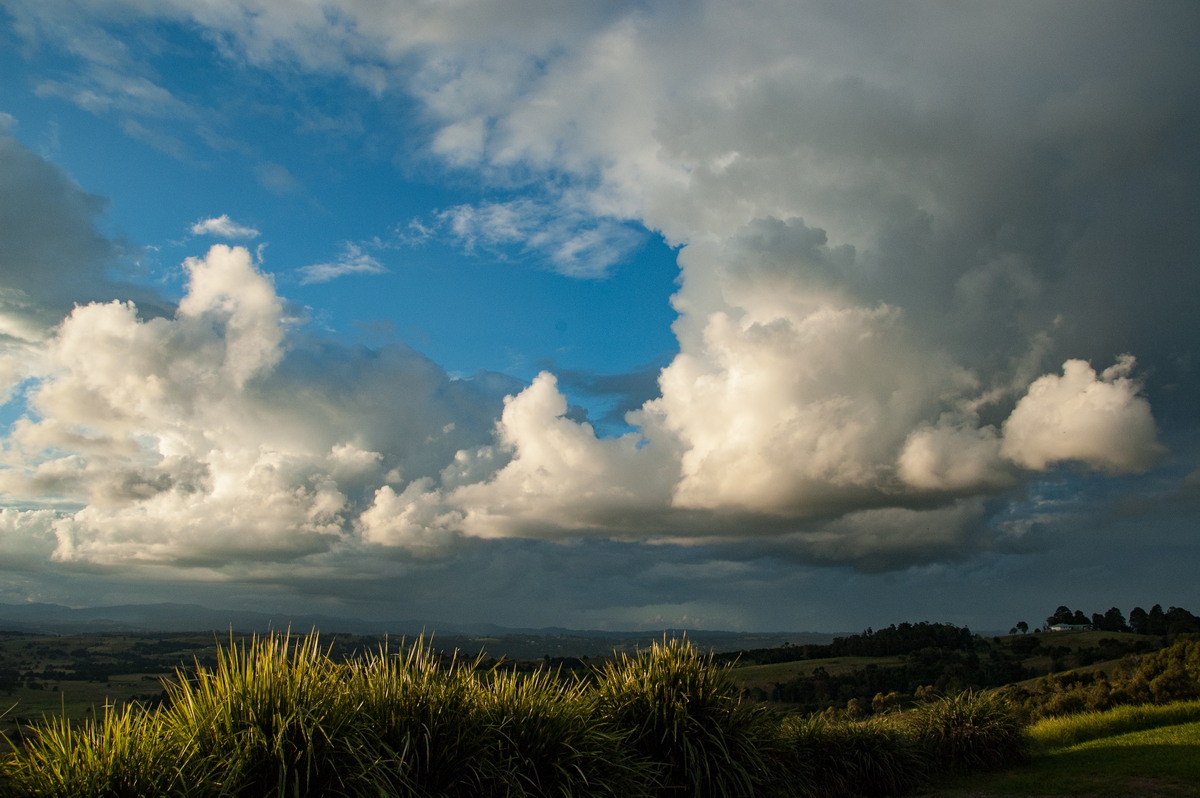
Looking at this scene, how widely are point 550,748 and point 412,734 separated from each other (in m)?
1.80

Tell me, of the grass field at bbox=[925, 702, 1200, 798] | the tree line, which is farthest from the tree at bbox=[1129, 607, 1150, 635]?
the grass field at bbox=[925, 702, 1200, 798]

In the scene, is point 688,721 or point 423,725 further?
point 688,721

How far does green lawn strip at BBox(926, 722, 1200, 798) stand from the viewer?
44.0 ft

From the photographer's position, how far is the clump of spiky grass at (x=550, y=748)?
855 cm

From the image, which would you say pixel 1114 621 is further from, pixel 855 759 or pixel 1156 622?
pixel 855 759

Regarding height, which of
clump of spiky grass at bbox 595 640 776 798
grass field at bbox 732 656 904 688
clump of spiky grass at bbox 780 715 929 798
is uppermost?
clump of spiky grass at bbox 595 640 776 798

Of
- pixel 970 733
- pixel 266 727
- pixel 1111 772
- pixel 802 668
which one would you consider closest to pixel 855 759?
pixel 970 733

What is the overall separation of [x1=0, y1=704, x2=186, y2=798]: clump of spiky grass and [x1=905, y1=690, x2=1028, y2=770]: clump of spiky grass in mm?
16574

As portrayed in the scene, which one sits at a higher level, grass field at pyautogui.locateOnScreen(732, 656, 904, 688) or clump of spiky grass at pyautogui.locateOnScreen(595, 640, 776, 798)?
clump of spiky grass at pyautogui.locateOnScreen(595, 640, 776, 798)

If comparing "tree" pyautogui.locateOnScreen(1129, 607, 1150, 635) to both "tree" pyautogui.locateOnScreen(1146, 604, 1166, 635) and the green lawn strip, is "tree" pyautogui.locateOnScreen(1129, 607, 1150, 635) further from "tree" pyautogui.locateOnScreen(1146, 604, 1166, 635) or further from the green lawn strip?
the green lawn strip

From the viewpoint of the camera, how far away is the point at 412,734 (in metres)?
8.16

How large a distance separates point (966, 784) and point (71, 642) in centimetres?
14025

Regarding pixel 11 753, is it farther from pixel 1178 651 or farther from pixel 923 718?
pixel 1178 651

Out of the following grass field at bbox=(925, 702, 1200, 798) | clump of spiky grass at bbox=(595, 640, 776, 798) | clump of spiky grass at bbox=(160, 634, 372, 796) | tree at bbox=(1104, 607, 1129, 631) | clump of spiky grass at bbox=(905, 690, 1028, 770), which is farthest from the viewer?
tree at bbox=(1104, 607, 1129, 631)
